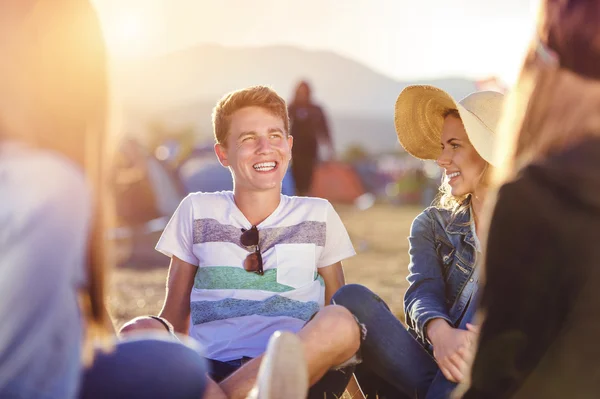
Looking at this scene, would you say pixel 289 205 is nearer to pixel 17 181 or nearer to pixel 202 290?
pixel 202 290

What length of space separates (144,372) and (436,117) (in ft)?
5.86

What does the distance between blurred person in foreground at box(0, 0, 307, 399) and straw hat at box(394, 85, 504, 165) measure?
135 cm

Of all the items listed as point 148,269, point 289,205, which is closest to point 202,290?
point 289,205

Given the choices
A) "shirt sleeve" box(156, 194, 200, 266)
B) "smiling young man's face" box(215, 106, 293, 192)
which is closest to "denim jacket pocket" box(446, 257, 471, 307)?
"smiling young man's face" box(215, 106, 293, 192)

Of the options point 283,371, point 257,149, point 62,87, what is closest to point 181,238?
point 257,149

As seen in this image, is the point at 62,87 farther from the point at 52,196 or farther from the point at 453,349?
the point at 453,349

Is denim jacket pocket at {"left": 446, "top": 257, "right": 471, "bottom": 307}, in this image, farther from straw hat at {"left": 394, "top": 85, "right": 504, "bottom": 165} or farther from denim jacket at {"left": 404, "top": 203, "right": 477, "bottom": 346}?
straw hat at {"left": 394, "top": 85, "right": 504, "bottom": 165}

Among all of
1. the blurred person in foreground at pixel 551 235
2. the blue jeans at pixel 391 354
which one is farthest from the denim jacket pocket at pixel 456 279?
the blurred person in foreground at pixel 551 235

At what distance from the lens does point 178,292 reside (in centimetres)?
278

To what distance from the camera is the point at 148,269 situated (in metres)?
7.75

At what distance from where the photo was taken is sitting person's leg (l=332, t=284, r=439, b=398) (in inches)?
90.1

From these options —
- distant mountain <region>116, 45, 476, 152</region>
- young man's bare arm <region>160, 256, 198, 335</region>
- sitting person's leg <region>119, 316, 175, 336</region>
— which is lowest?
distant mountain <region>116, 45, 476, 152</region>

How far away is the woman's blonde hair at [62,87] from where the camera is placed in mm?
1452

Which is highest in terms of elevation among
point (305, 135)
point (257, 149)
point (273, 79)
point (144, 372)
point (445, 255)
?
point (257, 149)
